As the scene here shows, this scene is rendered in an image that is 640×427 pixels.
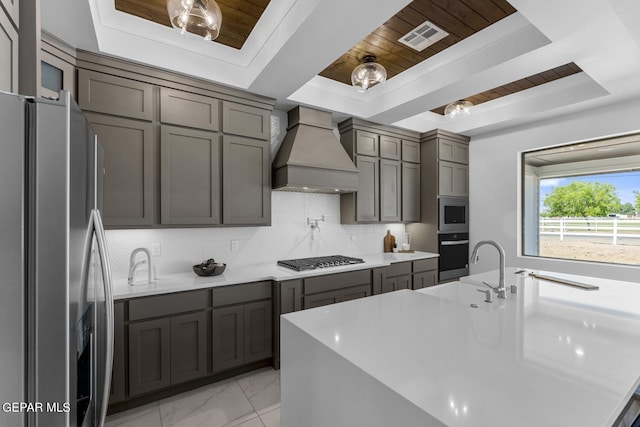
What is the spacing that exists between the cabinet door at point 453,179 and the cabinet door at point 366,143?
1016 millimetres

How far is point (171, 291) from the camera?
2.33m

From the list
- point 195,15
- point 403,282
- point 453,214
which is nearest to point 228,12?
point 195,15

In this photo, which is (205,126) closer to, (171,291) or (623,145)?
(171,291)

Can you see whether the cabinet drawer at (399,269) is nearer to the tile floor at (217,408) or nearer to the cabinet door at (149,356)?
the tile floor at (217,408)

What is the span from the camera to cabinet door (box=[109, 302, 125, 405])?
2.14 m

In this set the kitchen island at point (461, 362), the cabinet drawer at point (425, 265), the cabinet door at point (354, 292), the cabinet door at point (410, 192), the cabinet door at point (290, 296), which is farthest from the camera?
the cabinet door at point (410, 192)

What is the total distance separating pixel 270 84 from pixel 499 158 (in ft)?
11.1

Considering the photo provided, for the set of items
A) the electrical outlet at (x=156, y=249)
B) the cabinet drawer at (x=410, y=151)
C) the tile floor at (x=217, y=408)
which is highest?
the cabinet drawer at (x=410, y=151)

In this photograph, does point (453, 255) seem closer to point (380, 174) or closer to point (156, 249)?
point (380, 174)

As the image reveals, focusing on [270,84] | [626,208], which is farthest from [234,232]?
[626,208]

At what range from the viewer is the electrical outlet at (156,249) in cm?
275

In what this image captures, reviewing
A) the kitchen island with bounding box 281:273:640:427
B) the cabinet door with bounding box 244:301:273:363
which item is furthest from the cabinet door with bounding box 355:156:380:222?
the kitchen island with bounding box 281:273:640:427

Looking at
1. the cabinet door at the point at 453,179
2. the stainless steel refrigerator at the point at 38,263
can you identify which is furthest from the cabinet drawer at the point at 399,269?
the stainless steel refrigerator at the point at 38,263

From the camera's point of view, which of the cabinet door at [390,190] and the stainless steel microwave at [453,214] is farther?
the stainless steel microwave at [453,214]
